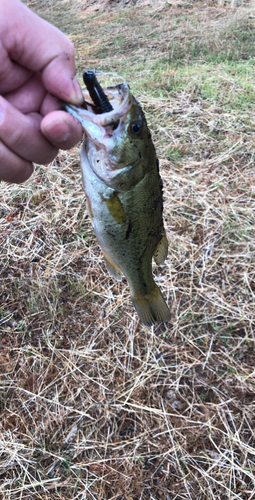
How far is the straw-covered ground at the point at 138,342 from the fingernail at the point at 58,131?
6.10ft

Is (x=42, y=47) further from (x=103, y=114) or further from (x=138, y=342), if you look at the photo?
(x=138, y=342)

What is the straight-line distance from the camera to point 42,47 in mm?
1201

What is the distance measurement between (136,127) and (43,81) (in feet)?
1.45

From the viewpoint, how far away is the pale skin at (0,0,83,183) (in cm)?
117

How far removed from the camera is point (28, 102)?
4.58 ft

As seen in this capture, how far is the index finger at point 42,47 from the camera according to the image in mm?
1159

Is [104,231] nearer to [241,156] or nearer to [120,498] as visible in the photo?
[120,498]

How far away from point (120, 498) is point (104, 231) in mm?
1868

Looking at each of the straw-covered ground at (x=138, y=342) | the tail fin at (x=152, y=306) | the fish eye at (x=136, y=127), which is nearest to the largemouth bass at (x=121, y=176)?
the fish eye at (x=136, y=127)

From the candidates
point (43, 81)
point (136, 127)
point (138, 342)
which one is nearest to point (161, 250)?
point (136, 127)

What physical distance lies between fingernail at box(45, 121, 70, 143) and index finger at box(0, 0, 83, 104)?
0.12 m

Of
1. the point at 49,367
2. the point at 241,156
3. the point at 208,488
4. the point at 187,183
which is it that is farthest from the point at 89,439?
the point at 241,156

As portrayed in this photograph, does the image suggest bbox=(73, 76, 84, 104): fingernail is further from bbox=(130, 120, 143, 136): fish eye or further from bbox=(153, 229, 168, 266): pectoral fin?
bbox=(153, 229, 168, 266): pectoral fin

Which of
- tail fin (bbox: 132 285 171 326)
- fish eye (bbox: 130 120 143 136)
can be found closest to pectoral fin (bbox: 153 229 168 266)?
tail fin (bbox: 132 285 171 326)
